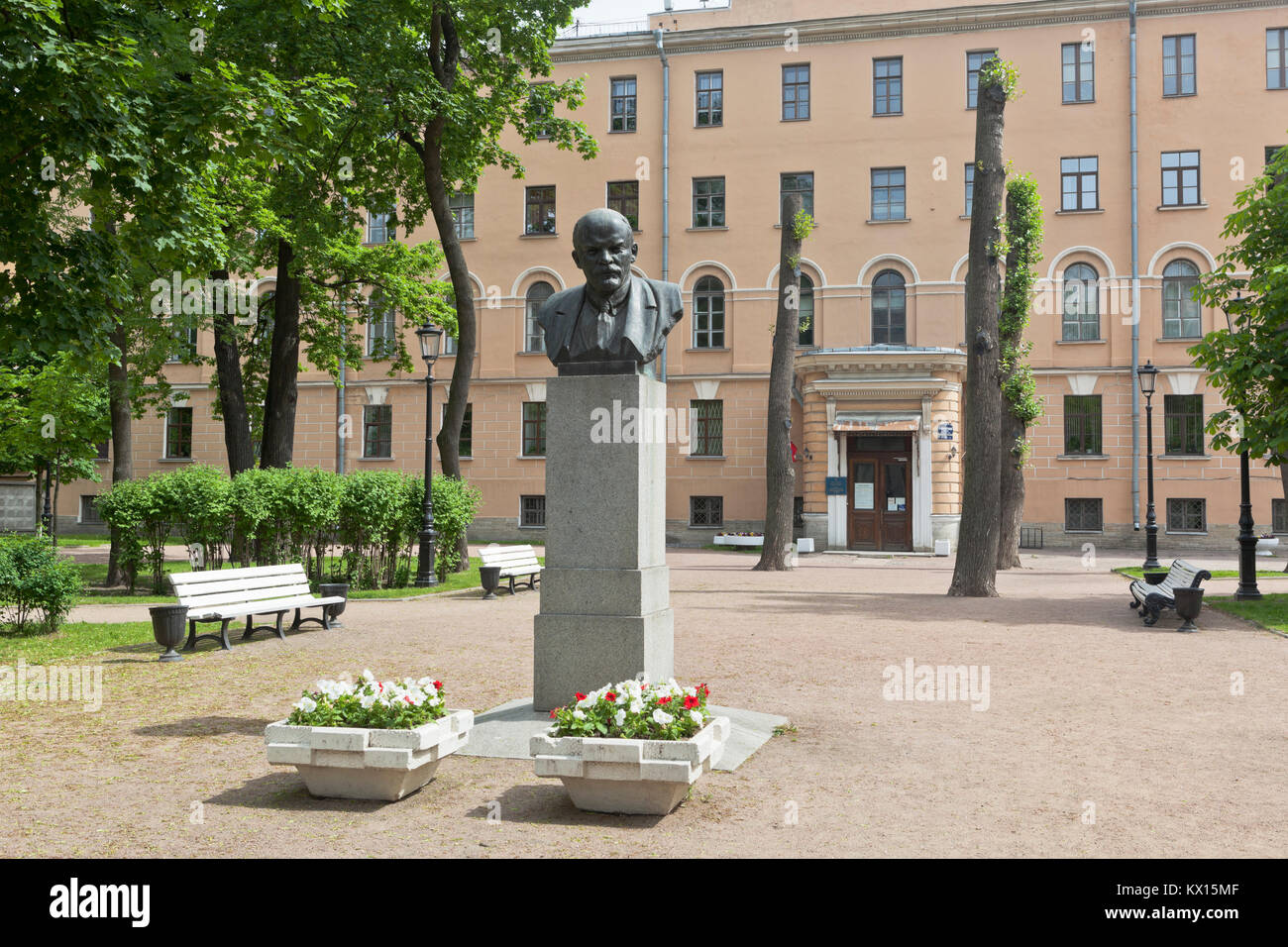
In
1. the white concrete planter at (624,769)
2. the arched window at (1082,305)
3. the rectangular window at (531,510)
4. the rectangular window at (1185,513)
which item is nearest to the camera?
the white concrete planter at (624,769)

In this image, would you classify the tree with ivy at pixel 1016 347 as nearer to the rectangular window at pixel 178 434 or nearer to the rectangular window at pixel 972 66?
the rectangular window at pixel 972 66

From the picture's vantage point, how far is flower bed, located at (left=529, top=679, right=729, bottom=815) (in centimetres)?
534

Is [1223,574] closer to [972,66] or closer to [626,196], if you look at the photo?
[972,66]

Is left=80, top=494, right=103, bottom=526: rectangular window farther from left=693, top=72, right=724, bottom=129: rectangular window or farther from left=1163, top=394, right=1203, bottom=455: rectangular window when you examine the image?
left=1163, top=394, right=1203, bottom=455: rectangular window

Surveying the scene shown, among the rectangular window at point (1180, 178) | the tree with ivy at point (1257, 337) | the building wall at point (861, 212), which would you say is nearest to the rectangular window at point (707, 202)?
the building wall at point (861, 212)

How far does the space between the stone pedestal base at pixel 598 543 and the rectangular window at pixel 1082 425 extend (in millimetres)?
28158

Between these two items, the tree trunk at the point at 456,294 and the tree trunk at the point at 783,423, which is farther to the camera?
the tree trunk at the point at 783,423

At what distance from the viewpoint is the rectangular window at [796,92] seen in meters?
34.7

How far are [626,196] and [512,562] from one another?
67.1 feet

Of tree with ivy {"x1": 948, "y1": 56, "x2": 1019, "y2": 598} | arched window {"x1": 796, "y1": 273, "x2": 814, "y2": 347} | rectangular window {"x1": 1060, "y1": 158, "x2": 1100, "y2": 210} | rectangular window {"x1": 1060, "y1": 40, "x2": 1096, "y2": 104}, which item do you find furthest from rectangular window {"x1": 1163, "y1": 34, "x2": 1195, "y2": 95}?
tree with ivy {"x1": 948, "y1": 56, "x2": 1019, "y2": 598}

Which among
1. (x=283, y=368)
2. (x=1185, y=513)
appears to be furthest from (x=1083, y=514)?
(x=283, y=368)

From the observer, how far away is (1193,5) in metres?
31.7

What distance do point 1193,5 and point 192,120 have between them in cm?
3192

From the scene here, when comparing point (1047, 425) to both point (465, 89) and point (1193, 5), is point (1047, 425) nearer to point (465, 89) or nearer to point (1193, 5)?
point (1193, 5)
